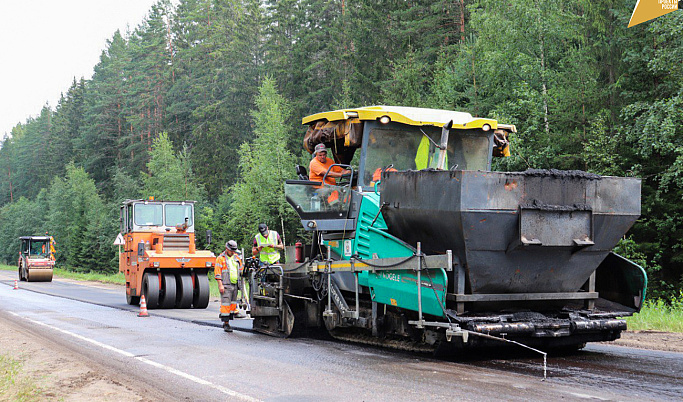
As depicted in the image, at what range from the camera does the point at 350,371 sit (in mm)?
8000

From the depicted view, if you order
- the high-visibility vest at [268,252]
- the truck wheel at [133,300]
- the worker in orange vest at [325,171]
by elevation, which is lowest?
the truck wheel at [133,300]

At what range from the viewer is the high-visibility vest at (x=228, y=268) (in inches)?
545

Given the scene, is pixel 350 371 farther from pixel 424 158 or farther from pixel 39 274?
pixel 39 274

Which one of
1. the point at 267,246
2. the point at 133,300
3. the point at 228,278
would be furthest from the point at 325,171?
the point at 133,300

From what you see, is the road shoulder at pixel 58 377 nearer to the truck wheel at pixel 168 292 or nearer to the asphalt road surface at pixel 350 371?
the asphalt road surface at pixel 350 371

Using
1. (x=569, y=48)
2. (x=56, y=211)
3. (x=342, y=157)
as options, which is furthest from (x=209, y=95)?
(x=342, y=157)

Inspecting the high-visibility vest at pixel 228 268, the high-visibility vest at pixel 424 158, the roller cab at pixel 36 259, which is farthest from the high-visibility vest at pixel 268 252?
the roller cab at pixel 36 259

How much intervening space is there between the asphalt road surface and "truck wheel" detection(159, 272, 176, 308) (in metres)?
6.93

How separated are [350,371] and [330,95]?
37.1m

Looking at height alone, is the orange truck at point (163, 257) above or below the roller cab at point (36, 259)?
above

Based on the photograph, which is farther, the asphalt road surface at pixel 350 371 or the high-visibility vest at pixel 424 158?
the high-visibility vest at pixel 424 158

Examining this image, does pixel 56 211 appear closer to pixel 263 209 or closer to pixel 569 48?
pixel 263 209

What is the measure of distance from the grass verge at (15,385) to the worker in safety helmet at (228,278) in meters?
4.38

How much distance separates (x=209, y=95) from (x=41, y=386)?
169 ft
